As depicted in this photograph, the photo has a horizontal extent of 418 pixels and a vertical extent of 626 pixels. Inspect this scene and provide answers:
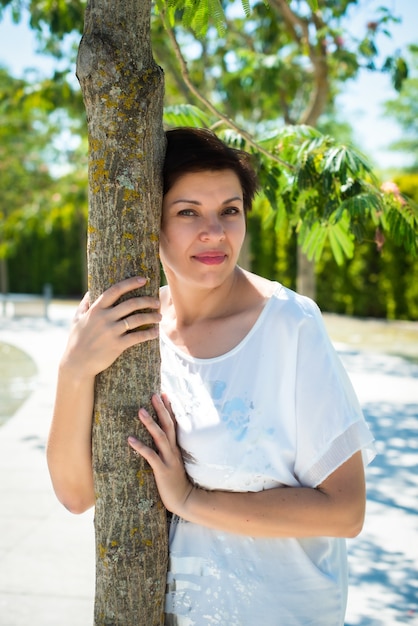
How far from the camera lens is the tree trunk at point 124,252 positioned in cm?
159

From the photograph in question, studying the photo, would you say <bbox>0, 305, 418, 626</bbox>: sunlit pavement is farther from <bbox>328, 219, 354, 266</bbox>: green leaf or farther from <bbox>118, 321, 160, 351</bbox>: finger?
<bbox>118, 321, 160, 351</bbox>: finger

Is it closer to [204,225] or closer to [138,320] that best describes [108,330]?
[138,320]

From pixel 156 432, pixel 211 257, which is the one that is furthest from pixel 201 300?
pixel 156 432

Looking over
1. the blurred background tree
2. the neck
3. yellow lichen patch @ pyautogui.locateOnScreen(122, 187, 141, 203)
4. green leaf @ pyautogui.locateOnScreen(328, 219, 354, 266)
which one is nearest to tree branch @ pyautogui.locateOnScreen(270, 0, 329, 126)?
the blurred background tree

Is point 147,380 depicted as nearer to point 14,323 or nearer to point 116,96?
point 116,96

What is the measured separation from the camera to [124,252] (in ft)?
5.26

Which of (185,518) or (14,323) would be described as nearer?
(185,518)

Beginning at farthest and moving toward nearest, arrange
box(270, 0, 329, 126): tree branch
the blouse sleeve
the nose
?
box(270, 0, 329, 126): tree branch → the nose → the blouse sleeve

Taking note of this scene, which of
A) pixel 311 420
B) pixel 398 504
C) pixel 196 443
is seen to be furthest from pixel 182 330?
pixel 398 504

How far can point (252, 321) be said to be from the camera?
1.70 m

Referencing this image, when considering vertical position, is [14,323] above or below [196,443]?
below

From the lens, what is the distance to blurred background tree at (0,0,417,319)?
2.46 metres

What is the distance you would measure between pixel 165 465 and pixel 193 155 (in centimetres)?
76

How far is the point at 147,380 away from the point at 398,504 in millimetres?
3644
